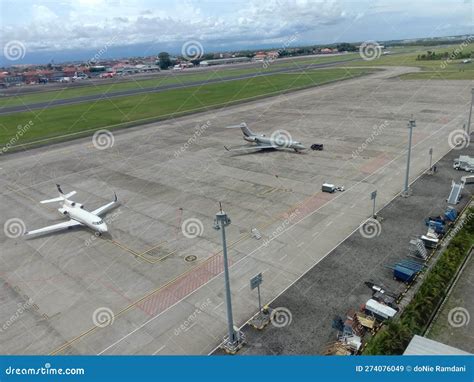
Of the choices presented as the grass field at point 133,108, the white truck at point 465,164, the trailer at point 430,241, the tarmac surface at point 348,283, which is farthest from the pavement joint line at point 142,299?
the grass field at point 133,108

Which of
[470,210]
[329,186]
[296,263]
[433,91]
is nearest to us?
[296,263]

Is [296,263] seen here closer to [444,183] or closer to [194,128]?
[444,183]

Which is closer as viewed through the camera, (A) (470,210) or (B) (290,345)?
(B) (290,345)

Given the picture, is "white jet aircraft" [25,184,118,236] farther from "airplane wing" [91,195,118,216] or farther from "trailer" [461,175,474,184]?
"trailer" [461,175,474,184]

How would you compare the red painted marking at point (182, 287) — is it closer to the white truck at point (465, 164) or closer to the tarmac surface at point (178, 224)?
the tarmac surface at point (178, 224)


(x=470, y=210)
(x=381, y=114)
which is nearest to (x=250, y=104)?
(x=381, y=114)

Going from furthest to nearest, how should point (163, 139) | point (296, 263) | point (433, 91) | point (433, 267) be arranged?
point (433, 91) < point (163, 139) < point (296, 263) < point (433, 267)

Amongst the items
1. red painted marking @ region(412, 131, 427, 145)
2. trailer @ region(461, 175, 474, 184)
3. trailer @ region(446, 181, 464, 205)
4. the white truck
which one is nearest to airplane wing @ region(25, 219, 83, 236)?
trailer @ region(446, 181, 464, 205)
